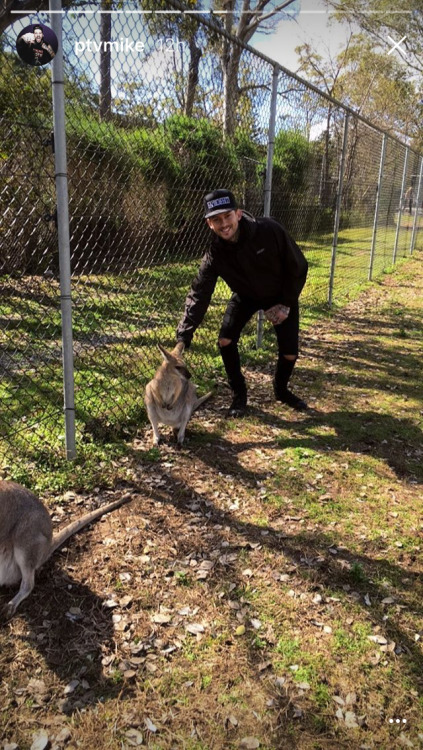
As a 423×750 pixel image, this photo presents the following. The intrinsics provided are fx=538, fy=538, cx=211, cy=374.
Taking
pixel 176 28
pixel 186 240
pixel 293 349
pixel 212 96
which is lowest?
pixel 293 349

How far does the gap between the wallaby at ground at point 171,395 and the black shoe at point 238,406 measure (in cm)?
71

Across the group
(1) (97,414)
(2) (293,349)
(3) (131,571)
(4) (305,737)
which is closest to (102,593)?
(3) (131,571)

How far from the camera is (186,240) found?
7.44 meters

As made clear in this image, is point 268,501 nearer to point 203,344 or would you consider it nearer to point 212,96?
point 203,344

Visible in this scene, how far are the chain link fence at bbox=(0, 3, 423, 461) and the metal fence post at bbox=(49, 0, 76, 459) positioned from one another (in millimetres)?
119

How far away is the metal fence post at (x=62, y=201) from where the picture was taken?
3259mm

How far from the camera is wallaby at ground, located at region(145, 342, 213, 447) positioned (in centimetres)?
436

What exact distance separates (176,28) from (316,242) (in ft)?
25.1

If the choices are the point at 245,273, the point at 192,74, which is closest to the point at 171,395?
the point at 245,273

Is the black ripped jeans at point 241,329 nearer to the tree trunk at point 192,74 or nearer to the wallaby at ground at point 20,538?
the tree trunk at point 192,74

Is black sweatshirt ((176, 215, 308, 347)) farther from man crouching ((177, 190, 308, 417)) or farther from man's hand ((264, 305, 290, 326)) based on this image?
man's hand ((264, 305, 290, 326))

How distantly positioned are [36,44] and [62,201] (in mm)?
877

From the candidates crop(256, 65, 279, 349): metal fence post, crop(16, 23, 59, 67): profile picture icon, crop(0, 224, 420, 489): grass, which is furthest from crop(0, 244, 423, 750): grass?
crop(16, 23, 59, 67): profile picture icon

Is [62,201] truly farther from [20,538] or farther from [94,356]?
[94,356]
